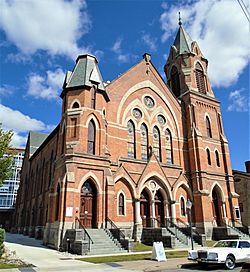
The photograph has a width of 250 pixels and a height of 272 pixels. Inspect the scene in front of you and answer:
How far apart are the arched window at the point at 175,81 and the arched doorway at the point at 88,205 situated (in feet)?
61.2

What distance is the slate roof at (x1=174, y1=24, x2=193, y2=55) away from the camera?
117 feet

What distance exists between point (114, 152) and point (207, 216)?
463 inches

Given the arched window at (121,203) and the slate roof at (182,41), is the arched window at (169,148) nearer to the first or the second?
the arched window at (121,203)

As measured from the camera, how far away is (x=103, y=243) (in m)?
18.0

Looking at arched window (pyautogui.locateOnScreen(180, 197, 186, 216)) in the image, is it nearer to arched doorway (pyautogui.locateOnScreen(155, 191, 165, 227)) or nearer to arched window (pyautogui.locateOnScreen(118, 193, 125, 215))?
arched doorway (pyautogui.locateOnScreen(155, 191, 165, 227))

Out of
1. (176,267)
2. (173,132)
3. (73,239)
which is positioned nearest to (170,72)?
(173,132)

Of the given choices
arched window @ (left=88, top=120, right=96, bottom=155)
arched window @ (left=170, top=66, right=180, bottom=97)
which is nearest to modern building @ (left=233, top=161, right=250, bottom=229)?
arched window @ (left=170, top=66, right=180, bottom=97)

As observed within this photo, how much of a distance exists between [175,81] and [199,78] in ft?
10.5

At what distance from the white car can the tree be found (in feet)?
45.3

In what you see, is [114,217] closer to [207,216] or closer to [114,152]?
[114,152]

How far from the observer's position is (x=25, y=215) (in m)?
39.6

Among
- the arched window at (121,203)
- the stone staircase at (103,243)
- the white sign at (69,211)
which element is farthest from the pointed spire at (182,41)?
the stone staircase at (103,243)

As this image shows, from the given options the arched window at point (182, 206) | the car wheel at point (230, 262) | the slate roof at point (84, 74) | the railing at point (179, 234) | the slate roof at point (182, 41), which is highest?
the slate roof at point (182, 41)

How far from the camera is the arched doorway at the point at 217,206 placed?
94.3ft
